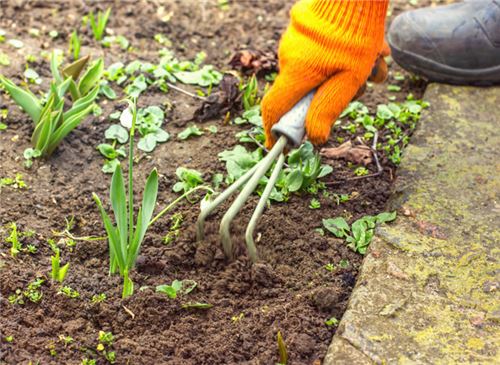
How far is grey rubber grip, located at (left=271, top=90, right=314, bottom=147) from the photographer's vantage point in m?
2.27

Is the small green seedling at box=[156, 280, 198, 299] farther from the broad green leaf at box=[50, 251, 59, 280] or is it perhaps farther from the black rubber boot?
the black rubber boot

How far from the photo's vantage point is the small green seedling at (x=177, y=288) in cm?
222

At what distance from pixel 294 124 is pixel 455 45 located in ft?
4.01

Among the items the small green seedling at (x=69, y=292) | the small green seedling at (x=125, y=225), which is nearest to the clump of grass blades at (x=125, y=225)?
the small green seedling at (x=125, y=225)

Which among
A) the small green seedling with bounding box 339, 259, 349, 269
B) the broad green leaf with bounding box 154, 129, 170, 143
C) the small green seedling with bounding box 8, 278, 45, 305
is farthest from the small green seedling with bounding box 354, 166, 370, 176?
the small green seedling with bounding box 8, 278, 45, 305

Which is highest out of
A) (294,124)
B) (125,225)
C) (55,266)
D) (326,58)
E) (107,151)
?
(326,58)

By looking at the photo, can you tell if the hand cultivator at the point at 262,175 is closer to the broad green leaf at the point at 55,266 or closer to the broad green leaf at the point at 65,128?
the broad green leaf at the point at 55,266

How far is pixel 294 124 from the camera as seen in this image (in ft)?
7.49

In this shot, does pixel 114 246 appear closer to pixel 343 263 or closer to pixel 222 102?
pixel 343 263

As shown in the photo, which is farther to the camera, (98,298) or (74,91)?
(74,91)

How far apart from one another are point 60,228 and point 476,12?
6.12 feet

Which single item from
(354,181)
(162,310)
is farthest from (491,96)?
(162,310)

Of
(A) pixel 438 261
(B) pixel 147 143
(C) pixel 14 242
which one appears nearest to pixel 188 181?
(B) pixel 147 143

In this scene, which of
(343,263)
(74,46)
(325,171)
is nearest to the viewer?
(343,263)
